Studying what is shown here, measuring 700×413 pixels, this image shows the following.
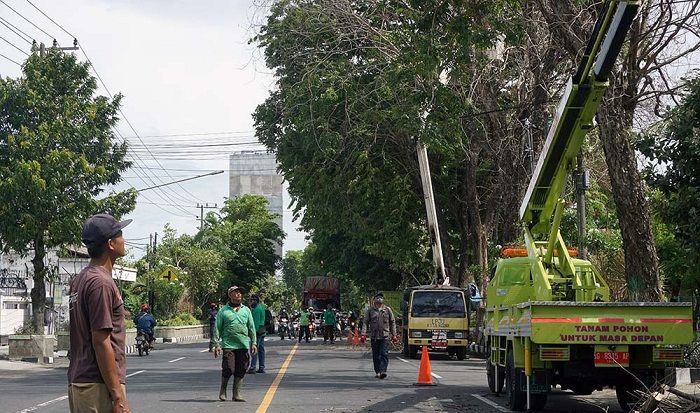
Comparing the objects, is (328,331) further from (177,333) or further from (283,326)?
(283,326)

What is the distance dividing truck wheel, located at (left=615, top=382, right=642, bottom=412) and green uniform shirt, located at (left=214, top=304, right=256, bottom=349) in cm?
577

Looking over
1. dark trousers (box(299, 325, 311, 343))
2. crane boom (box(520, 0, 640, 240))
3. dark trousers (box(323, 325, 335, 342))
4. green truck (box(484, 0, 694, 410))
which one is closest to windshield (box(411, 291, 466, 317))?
green truck (box(484, 0, 694, 410))

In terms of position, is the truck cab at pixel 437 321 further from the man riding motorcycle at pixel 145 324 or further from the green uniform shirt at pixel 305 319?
the green uniform shirt at pixel 305 319

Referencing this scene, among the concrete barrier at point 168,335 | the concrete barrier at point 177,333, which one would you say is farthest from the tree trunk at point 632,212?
the concrete barrier at point 177,333

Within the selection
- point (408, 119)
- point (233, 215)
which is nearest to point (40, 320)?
point (408, 119)

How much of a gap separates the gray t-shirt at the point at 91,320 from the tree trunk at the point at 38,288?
83.4ft

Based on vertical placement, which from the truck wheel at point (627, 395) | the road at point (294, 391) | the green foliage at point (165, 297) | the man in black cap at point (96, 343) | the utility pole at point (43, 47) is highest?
the utility pole at point (43, 47)

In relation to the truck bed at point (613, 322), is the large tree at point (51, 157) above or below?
above

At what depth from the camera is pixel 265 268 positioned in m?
82.9

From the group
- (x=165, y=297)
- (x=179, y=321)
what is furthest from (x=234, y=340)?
(x=165, y=297)

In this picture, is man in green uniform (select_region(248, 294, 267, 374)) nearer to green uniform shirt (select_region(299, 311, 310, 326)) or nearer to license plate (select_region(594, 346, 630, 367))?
license plate (select_region(594, 346, 630, 367))

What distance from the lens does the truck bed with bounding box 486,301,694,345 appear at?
44.3 feet

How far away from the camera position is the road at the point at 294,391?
15.4 metres

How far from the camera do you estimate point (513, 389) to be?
15000 mm
